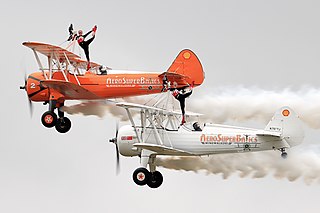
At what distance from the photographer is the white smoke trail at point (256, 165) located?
169 feet

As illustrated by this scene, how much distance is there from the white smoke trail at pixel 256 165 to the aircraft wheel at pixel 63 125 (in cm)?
364

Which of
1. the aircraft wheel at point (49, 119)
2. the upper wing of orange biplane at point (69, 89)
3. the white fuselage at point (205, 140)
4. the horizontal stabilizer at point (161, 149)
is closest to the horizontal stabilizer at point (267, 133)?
the white fuselage at point (205, 140)

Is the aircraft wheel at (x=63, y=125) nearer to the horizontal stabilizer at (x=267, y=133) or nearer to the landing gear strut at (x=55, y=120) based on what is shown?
the landing gear strut at (x=55, y=120)

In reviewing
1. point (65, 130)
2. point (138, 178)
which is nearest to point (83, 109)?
point (65, 130)

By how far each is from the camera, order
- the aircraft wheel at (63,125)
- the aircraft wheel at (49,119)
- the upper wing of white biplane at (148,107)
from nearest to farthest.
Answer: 1. the upper wing of white biplane at (148,107)
2. the aircraft wheel at (49,119)
3. the aircraft wheel at (63,125)

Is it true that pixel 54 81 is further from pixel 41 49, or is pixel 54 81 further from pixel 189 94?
pixel 189 94

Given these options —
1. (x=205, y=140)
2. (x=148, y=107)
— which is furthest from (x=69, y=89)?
(x=205, y=140)

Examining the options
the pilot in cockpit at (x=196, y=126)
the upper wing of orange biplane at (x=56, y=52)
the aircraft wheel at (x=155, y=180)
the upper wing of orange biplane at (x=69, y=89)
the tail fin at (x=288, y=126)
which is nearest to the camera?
the tail fin at (x=288, y=126)

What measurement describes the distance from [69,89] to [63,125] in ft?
4.71

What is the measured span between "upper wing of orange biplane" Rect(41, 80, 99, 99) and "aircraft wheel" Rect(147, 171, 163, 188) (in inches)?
147

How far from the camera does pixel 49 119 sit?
174 feet

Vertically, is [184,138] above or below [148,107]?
below

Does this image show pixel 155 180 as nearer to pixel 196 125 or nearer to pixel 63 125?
pixel 196 125

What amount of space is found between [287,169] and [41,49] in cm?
1020
